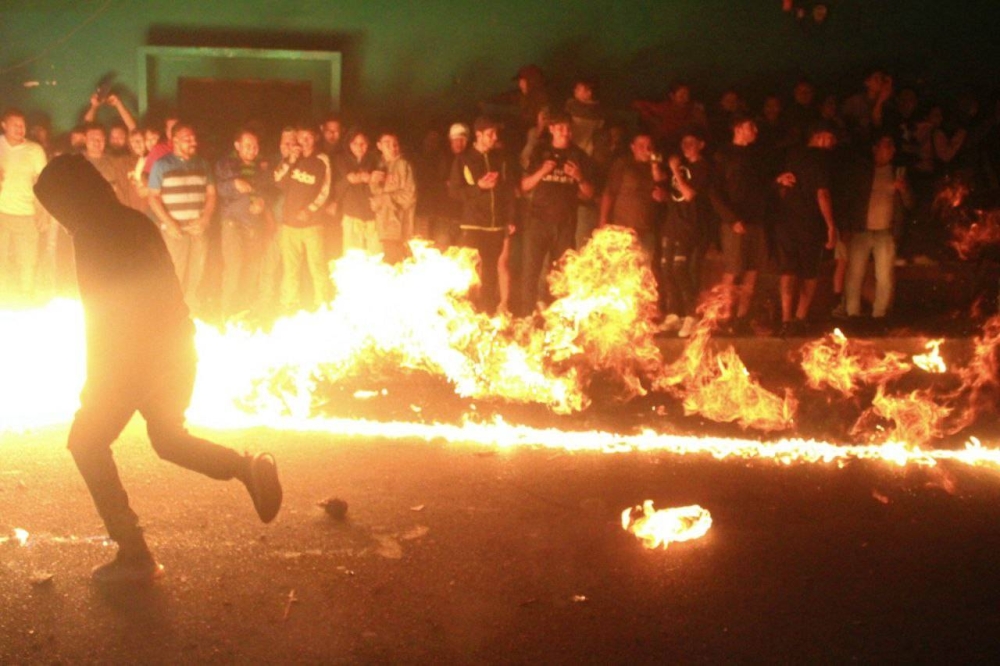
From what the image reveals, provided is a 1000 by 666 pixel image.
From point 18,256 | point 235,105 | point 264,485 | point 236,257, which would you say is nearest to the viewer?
point 264,485

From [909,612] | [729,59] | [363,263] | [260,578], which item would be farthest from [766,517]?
[729,59]

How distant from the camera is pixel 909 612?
5188 millimetres

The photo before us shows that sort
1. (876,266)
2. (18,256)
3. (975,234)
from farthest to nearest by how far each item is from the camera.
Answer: (975,234), (18,256), (876,266)

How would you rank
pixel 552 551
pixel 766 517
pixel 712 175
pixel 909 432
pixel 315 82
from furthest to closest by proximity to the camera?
pixel 315 82 < pixel 712 175 < pixel 909 432 < pixel 766 517 < pixel 552 551

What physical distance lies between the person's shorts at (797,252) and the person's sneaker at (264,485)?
288 inches

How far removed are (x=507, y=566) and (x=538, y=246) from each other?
6.31m

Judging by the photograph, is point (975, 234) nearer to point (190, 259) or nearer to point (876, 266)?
point (876, 266)

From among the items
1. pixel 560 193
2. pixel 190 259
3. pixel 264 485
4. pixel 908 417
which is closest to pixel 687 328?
pixel 560 193

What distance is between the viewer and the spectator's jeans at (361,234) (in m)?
12.2

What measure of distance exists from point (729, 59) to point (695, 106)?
167 cm

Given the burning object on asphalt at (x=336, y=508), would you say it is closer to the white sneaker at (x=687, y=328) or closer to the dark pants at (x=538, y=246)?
the white sneaker at (x=687, y=328)

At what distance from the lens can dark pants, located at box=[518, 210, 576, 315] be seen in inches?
455

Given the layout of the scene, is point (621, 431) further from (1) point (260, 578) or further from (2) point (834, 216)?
(2) point (834, 216)

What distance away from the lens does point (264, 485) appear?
5.61m
